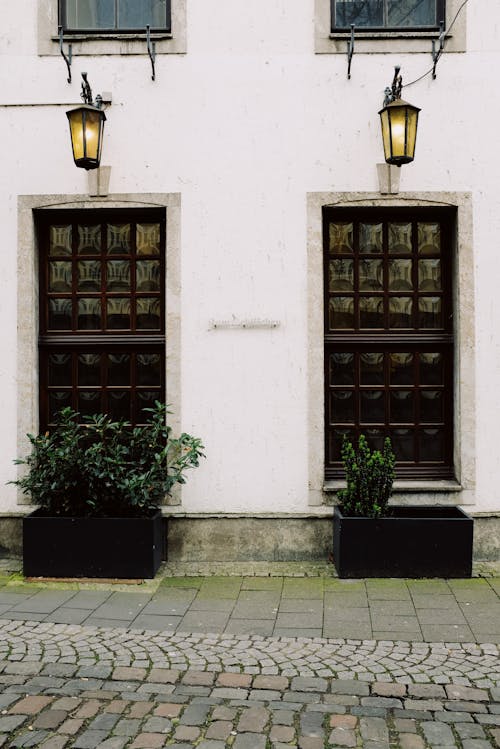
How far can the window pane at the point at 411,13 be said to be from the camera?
6.76 metres

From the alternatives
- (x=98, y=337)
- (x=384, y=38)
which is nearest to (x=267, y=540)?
(x=98, y=337)

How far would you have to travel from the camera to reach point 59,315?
693 centimetres

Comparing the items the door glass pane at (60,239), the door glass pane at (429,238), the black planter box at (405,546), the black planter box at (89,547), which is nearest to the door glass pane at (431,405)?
the black planter box at (405,546)

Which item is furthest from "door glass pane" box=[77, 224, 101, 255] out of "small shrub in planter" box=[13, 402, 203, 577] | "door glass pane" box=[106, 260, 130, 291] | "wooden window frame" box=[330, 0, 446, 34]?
"wooden window frame" box=[330, 0, 446, 34]

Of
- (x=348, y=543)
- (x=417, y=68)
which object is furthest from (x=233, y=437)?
(x=417, y=68)

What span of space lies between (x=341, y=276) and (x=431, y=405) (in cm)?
152

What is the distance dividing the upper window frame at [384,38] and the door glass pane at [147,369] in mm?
3233

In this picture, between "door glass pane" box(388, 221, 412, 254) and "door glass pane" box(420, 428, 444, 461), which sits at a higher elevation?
"door glass pane" box(388, 221, 412, 254)

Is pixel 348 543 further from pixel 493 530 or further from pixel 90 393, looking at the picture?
pixel 90 393

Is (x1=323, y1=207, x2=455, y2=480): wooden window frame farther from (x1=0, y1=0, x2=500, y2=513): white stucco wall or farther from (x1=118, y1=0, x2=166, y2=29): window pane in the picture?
(x1=118, y1=0, x2=166, y2=29): window pane

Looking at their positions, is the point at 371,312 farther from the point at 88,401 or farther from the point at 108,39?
the point at 108,39

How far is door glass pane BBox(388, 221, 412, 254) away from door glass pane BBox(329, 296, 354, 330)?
654 mm

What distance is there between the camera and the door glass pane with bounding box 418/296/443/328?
22.5ft

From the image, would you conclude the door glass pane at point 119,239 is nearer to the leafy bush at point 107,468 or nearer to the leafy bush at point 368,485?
the leafy bush at point 107,468
